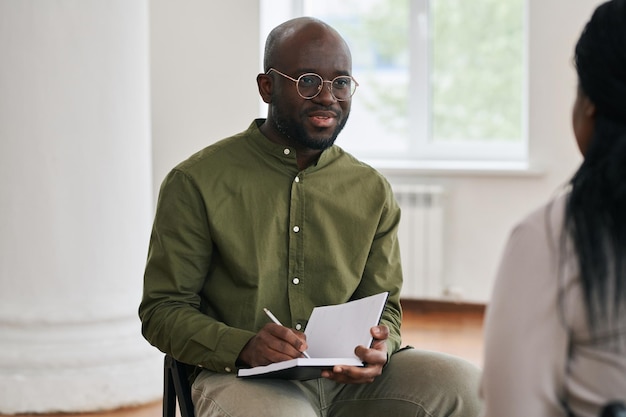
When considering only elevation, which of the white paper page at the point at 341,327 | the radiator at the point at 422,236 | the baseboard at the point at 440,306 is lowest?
the baseboard at the point at 440,306

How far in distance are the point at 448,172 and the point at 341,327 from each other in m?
3.32

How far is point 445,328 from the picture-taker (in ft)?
16.5

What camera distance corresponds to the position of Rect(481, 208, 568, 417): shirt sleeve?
125cm

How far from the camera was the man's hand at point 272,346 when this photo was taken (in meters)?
1.95

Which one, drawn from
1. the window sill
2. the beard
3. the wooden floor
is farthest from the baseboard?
the beard

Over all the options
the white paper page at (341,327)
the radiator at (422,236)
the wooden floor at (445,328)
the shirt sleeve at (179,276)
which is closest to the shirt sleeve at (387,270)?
the white paper page at (341,327)

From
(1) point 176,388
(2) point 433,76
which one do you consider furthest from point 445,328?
(1) point 176,388

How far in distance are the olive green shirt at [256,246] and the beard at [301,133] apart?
1.3 inches

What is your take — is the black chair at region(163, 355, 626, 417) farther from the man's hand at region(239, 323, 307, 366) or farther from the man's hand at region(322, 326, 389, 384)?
the man's hand at region(322, 326, 389, 384)

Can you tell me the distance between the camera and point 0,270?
360 cm

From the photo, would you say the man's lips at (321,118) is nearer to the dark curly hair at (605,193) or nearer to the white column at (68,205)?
the dark curly hair at (605,193)

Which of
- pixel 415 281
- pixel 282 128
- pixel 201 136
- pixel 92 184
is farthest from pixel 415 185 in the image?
pixel 282 128

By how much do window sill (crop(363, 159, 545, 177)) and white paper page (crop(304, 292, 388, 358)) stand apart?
10.5 feet

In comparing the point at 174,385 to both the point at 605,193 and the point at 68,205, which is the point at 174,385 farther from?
the point at 68,205
